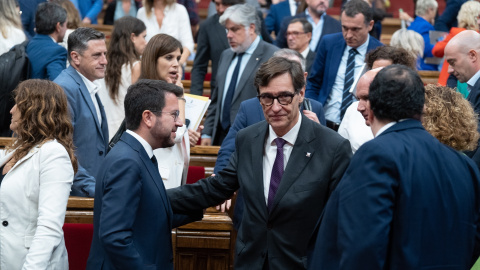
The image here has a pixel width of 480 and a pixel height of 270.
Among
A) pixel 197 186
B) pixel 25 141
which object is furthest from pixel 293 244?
pixel 25 141

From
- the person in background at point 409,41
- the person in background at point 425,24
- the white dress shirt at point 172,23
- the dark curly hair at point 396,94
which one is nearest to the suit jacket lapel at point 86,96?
the dark curly hair at point 396,94

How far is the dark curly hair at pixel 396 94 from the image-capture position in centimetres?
255

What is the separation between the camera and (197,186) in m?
3.33

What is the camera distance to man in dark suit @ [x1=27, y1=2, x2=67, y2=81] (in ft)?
17.8

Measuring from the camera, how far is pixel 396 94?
2547mm

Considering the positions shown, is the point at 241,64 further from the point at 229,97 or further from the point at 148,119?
the point at 148,119

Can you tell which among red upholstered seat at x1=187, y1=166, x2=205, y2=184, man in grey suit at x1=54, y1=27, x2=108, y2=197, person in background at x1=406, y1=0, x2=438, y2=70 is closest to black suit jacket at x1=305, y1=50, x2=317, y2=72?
person in background at x1=406, y1=0, x2=438, y2=70

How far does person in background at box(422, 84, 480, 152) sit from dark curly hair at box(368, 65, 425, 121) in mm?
629

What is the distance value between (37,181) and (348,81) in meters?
2.88

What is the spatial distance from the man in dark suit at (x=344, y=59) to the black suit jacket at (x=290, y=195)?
7.49 feet

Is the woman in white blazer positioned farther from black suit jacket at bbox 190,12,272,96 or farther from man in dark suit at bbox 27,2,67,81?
black suit jacket at bbox 190,12,272,96

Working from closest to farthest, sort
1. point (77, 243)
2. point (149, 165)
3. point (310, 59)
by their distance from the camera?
point (149, 165)
point (77, 243)
point (310, 59)

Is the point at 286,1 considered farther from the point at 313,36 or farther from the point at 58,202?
the point at 58,202

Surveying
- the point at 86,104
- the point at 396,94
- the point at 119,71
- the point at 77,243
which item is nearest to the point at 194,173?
the point at 86,104
